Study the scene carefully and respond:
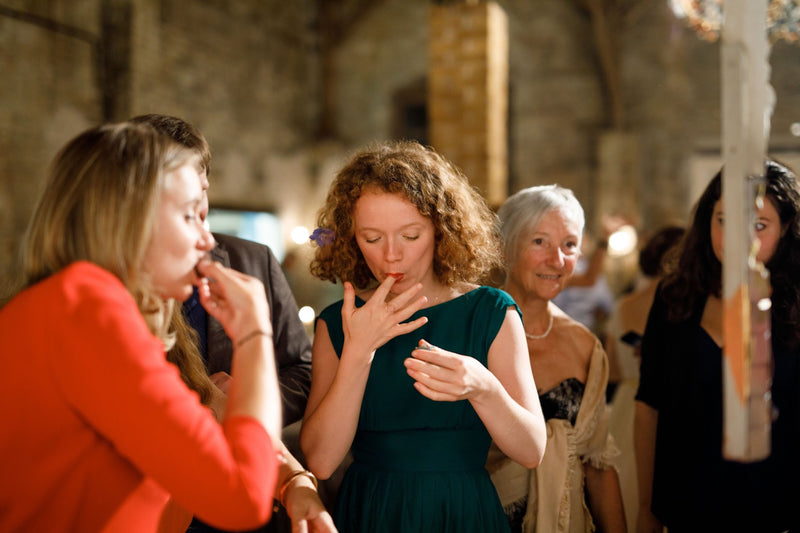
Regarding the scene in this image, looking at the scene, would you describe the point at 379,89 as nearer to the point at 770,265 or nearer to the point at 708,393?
the point at 770,265

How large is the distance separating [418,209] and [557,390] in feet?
2.83

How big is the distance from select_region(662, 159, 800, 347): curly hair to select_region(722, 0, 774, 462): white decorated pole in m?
0.85

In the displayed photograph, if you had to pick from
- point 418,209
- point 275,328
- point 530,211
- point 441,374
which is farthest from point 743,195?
point 275,328

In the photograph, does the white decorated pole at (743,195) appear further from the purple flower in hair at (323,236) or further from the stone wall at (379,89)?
the stone wall at (379,89)

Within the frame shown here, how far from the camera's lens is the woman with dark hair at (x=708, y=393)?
179cm

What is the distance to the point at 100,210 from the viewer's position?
1.11 meters

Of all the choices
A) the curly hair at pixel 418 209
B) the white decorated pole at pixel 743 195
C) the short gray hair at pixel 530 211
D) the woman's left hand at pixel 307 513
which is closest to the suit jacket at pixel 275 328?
the curly hair at pixel 418 209

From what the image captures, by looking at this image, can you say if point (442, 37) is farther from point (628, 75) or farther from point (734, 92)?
point (628, 75)

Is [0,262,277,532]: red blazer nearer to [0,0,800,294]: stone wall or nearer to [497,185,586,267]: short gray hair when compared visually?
[497,185,586,267]: short gray hair

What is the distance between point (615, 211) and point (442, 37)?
18.0 ft

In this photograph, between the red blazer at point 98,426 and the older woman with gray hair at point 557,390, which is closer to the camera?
the red blazer at point 98,426

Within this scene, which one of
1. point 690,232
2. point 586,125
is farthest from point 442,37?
point 586,125

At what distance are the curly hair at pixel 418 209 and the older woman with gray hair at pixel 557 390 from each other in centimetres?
33

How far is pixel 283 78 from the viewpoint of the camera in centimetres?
1098
